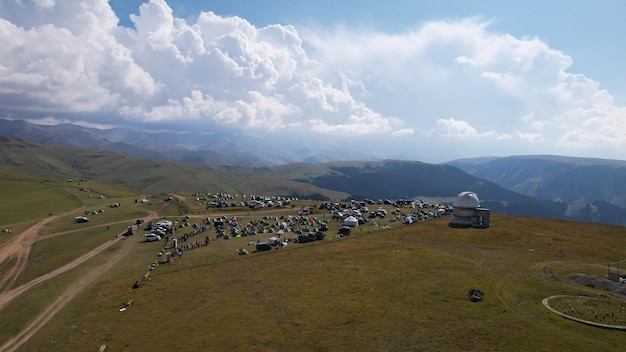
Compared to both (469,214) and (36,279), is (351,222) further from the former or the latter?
(36,279)

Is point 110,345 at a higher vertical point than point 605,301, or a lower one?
lower

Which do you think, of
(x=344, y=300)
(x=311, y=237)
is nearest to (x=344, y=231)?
(x=311, y=237)

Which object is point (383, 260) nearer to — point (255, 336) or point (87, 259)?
point (255, 336)

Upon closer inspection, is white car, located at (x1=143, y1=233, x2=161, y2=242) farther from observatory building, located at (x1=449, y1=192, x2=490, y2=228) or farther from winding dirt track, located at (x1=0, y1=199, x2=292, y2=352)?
observatory building, located at (x1=449, y1=192, x2=490, y2=228)

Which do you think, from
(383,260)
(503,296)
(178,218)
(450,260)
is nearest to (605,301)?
(503,296)

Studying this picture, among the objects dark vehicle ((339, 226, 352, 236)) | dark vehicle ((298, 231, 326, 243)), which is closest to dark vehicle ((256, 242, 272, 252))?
dark vehicle ((298, 231, 326, 243))

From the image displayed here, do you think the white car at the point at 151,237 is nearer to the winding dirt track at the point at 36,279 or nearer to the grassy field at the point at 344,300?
the grassy field at the point at 344,300
